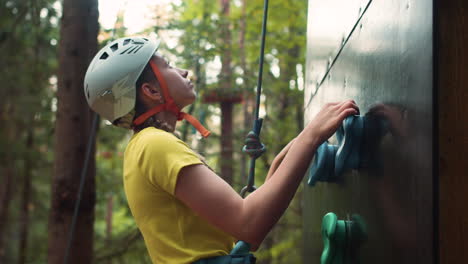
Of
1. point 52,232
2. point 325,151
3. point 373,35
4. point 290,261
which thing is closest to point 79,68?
point 52,232

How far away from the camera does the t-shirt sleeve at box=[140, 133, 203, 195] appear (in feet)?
6.11

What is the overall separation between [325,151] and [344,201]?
21cm

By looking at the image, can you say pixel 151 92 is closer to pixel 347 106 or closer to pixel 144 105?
pixel 144 105

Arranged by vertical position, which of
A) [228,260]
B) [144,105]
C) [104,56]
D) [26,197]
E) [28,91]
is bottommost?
[26,197]

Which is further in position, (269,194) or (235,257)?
(235,257)

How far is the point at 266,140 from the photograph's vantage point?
889cm

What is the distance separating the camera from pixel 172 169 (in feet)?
6.10

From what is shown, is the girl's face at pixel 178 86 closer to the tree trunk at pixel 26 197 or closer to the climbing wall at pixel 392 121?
the climbing wall at pixel 392 121

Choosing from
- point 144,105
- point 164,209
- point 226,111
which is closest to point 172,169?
point 164,209

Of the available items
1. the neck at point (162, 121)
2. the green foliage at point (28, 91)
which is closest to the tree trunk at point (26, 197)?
the green foliage at point (28, 91)

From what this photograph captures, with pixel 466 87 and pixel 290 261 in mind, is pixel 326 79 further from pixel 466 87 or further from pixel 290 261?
pixel 290 261

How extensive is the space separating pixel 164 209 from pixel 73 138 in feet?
8.91

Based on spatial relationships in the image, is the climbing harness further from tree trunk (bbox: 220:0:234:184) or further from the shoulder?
tree trunk (bbox: 220:0:234:184)

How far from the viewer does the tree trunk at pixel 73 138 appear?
14.5 ft
